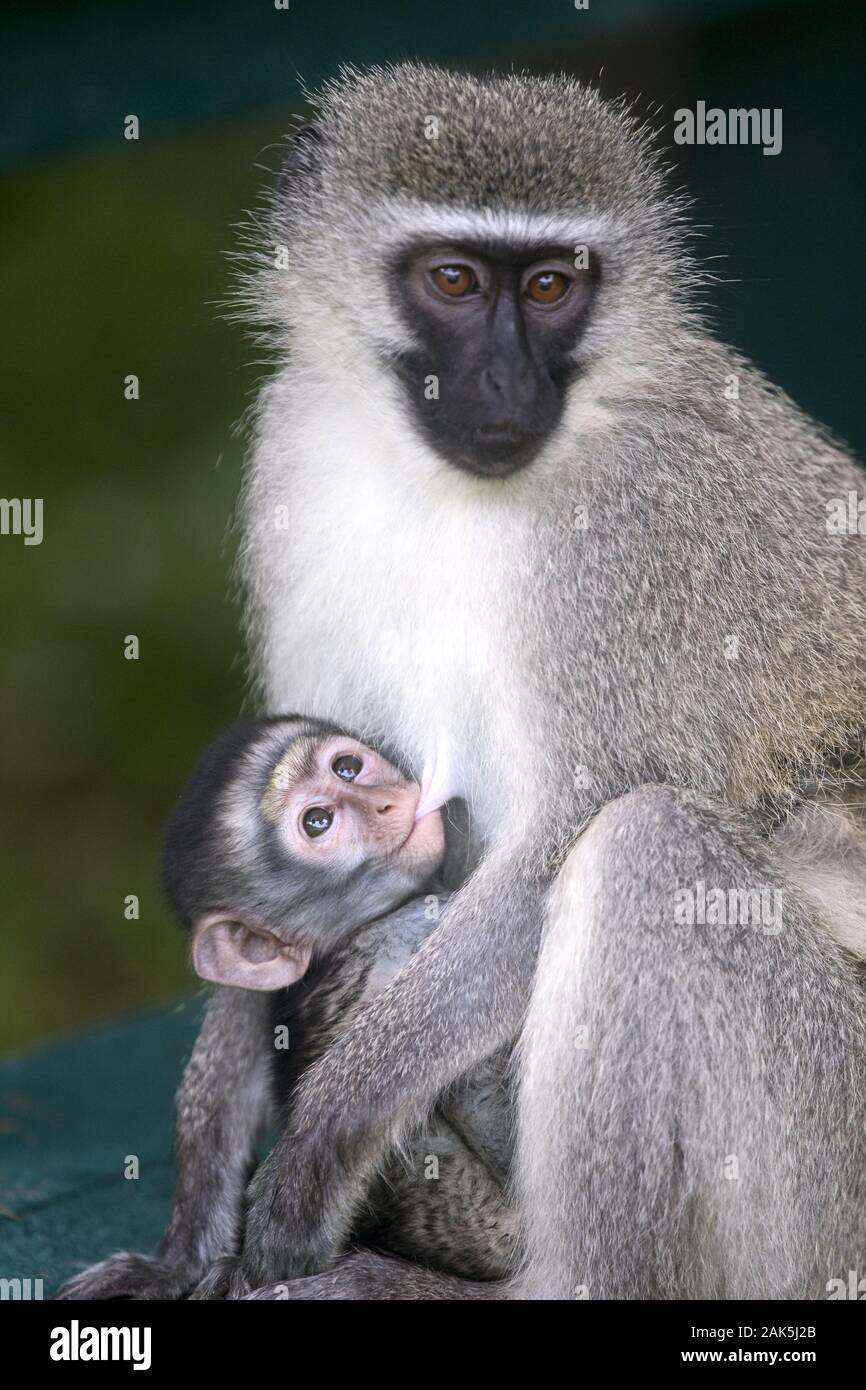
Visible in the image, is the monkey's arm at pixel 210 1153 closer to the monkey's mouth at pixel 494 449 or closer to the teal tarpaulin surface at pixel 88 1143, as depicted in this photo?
the teal tarpaulin surface at pixel 88 1143

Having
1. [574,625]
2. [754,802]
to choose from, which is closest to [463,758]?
[574,625]

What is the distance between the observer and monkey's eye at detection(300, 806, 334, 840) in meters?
4.62

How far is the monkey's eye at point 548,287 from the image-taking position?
14.3ft

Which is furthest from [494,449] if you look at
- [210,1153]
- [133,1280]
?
[133,1280]

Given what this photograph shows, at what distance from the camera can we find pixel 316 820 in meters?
4.65

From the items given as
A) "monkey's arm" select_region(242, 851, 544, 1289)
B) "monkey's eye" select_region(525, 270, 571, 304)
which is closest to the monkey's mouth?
"monkey's eye" select_region(525, 270, 571, 304)

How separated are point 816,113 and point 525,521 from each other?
4.53 metres

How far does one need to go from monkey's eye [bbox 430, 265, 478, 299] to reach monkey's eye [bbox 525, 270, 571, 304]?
0.14 metres

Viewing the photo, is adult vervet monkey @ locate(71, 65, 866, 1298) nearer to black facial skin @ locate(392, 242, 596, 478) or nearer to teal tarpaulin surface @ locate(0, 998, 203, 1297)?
black facial skin @ locate(392, 242, 596, 478)

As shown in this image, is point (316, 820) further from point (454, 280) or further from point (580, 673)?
point (454, 280)

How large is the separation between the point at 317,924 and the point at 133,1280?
112cm

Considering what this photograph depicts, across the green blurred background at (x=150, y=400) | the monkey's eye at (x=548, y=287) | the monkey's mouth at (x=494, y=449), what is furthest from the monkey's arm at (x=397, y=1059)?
the green blurred background at (x=150, y=400)

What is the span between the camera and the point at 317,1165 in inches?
167
